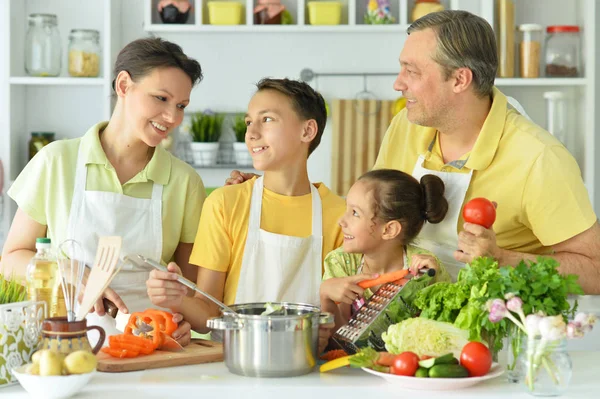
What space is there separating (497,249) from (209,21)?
263cm

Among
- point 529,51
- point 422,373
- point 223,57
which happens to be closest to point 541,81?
point 529,51

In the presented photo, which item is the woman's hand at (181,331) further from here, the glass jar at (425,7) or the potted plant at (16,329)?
the glass jar at (425,7)

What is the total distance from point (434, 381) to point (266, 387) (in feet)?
1.04

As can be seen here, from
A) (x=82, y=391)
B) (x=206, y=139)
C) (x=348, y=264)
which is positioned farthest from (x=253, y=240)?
(x=206, y=139)

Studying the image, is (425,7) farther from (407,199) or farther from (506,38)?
(407,199)

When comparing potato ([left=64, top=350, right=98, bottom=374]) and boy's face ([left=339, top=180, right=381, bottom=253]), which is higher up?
boy's face ([left=339, top=180, right=381, bottom=253])

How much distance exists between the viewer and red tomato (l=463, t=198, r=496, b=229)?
1.95m

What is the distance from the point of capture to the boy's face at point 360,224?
2236 mm

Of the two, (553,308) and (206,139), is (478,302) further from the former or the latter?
(206,139)

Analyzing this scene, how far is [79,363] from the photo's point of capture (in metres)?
1.58

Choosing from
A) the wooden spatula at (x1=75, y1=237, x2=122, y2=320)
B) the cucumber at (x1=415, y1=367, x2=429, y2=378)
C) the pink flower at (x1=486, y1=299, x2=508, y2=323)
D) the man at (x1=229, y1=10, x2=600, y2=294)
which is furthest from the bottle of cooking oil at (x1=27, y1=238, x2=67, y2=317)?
the man at (x1=229, y1=10, x2=600, y2=294)

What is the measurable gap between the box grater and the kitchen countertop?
0.07m

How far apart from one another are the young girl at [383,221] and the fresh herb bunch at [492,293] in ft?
1.24

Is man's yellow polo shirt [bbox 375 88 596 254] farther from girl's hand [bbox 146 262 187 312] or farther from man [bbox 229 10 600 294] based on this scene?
girl's hand [bbox 146 262 187 312]
